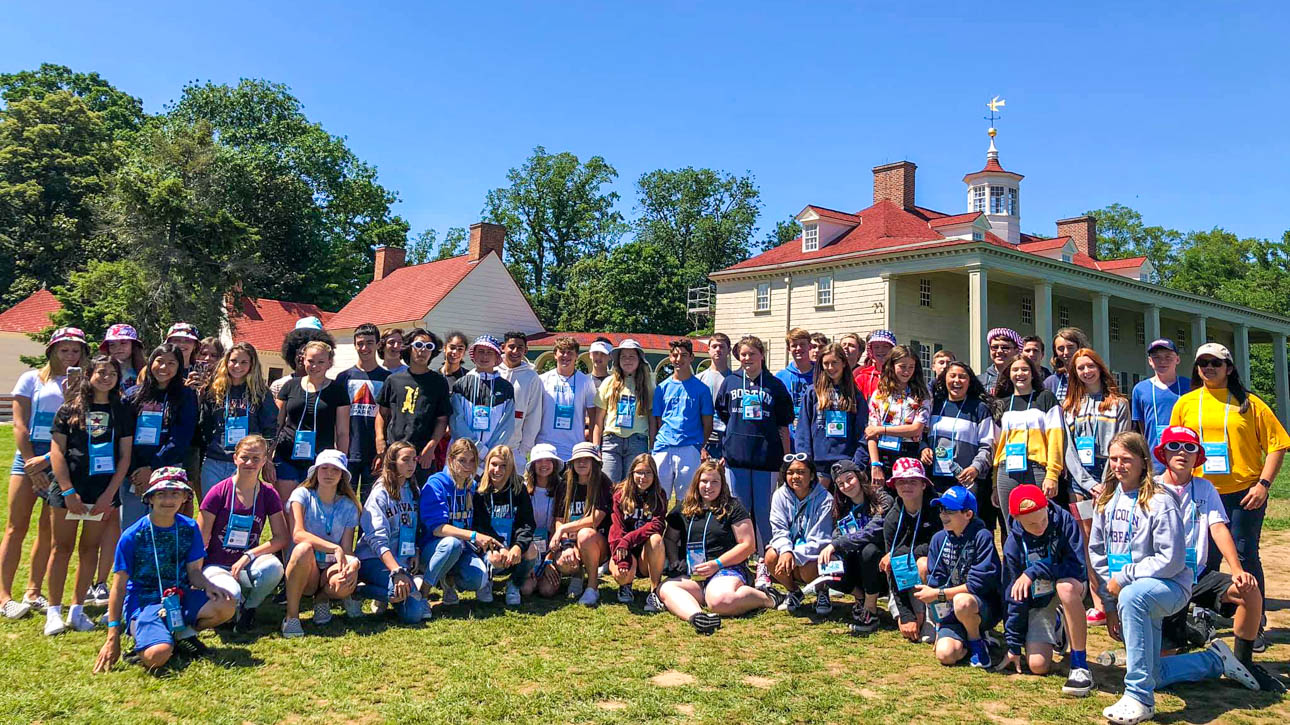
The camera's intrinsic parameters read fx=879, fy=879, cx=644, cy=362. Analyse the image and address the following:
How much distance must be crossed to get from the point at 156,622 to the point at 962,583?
4611 mm

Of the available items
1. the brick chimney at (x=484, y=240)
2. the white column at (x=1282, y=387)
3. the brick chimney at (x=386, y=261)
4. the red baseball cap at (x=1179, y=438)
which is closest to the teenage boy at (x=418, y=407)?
the red baseball cap at (x=1179, y=438)

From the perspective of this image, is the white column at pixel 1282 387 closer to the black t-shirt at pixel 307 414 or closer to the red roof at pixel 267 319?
the red roof at pixel 267 319

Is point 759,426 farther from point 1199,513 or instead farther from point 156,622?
point 156,622

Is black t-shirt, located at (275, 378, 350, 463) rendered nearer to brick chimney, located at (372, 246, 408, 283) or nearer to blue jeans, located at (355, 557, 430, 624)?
blue jeans, located at (355, 557, 430, 624)

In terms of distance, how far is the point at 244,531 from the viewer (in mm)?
5680

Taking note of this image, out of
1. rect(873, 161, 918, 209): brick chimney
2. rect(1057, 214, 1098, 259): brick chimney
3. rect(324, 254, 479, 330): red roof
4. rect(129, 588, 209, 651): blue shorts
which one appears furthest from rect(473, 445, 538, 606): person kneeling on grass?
rect(1057, 214, 1098, 259): brick chimney

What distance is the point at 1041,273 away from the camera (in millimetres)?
29797

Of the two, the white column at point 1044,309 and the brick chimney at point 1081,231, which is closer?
the white column at point 1044,309

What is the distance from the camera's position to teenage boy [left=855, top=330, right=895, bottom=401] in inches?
293

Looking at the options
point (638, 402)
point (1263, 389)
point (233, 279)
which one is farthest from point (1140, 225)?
point (638, 402)

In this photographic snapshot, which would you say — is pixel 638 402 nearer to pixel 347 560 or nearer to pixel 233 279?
pixel 347 560

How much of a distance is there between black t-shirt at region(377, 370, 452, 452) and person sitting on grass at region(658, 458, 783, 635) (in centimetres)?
211

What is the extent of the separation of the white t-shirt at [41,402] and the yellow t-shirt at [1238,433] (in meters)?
7.34

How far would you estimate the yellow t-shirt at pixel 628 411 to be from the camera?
7.66m
